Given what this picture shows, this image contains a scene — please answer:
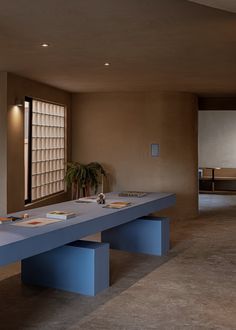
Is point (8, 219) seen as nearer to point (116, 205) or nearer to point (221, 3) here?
point (116, 205)

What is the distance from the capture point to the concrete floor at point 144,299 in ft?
10.3

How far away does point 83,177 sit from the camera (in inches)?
296

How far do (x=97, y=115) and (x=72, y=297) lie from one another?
470 centimetres

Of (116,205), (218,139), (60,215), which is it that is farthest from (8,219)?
→ (218,139)

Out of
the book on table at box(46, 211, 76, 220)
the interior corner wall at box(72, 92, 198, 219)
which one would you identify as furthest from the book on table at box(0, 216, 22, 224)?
the interior corner wall at box(72, 92, 198, 219)

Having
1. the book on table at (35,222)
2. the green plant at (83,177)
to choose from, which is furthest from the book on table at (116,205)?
the green plant at (83,177)

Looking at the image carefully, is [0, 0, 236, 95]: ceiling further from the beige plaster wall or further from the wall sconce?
the beige plaster wall

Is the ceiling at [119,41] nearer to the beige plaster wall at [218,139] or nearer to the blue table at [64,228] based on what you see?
the blue table at [64,228]

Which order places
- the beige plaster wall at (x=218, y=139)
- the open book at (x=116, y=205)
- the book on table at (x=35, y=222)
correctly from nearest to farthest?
the book on table at (x=35, y=222), the open book at (x=116, y=205), the beige plaster wall at (x=218, y=139)

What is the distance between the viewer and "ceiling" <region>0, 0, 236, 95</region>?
10.3ft

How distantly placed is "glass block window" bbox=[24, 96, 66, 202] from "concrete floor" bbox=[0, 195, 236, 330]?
2.30 m

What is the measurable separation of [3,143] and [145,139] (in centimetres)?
279

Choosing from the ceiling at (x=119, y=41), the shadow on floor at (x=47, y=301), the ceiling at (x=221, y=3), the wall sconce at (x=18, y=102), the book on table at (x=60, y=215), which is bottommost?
the shadow on floor at (x=47, y=301)

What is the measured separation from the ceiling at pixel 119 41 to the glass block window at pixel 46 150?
0.84 m
